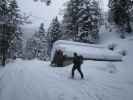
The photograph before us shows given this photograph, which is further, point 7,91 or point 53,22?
point 53,22

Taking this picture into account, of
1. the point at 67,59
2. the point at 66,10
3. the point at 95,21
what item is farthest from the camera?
the point at 66,10

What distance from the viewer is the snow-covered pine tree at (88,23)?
3209 cm

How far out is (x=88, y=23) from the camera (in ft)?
106

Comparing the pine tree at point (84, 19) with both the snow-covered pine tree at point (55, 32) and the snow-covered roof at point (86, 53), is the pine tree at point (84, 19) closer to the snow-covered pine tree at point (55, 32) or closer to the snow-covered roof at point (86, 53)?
the snow-covered roof at point (86, 53)

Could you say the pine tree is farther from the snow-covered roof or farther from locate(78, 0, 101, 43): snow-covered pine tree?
the snow-covered roof

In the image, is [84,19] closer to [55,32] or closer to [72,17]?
[72,17]

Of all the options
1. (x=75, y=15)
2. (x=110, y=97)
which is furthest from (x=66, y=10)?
(x=110, y=97)

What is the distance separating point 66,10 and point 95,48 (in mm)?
14243

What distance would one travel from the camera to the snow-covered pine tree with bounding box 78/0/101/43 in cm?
3209

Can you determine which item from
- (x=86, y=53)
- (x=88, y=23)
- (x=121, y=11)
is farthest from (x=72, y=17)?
(x=86, y=53)

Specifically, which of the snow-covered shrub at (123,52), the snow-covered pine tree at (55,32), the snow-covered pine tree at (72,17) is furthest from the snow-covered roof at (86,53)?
the snow-covered pine tree at (55,32)

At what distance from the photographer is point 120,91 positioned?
981 centimetres

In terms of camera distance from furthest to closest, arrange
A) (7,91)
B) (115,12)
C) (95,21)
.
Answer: (95,21), (115,12), (7,91)

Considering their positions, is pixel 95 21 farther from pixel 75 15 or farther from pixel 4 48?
pixel 4 48
